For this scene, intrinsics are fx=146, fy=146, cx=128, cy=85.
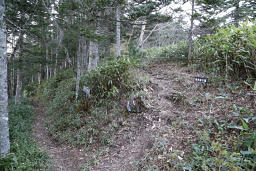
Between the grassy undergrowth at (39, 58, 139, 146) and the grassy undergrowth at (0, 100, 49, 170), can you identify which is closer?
the grassy undergrowth at (0, 100, 49, 170)

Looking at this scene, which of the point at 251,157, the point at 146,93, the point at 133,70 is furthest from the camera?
the point at 133,70

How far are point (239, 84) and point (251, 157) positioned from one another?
2.73 meters

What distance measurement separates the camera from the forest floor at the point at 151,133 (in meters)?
3.36

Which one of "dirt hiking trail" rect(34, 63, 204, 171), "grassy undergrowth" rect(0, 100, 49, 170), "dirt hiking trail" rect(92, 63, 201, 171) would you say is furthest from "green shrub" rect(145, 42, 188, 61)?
"grassy undergrowth" rect(0, 100, 49, 170)

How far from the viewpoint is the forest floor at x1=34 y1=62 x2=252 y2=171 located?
132 inches

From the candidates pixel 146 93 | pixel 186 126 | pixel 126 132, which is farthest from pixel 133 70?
pixel 186 126

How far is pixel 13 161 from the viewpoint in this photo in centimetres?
301

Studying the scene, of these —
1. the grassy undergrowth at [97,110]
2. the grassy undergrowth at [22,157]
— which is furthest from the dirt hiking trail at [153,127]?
the grassy undergrowth at [22,157]

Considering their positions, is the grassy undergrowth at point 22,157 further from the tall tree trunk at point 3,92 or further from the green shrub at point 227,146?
the green shrub at point 227,146

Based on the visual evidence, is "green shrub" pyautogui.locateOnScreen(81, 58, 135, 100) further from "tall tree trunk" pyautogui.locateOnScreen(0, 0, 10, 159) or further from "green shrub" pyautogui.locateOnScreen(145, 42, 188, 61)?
"green shrub" pyautogui.locateOnScreen(145, 42, 188, 61)

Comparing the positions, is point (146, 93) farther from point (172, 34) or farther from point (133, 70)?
point (172, 34)

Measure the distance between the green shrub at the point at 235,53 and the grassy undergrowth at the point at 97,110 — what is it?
2941 millimetres

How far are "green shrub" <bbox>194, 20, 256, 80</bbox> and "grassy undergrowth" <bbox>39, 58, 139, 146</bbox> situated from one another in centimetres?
294

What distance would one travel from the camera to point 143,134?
393 centimetres
